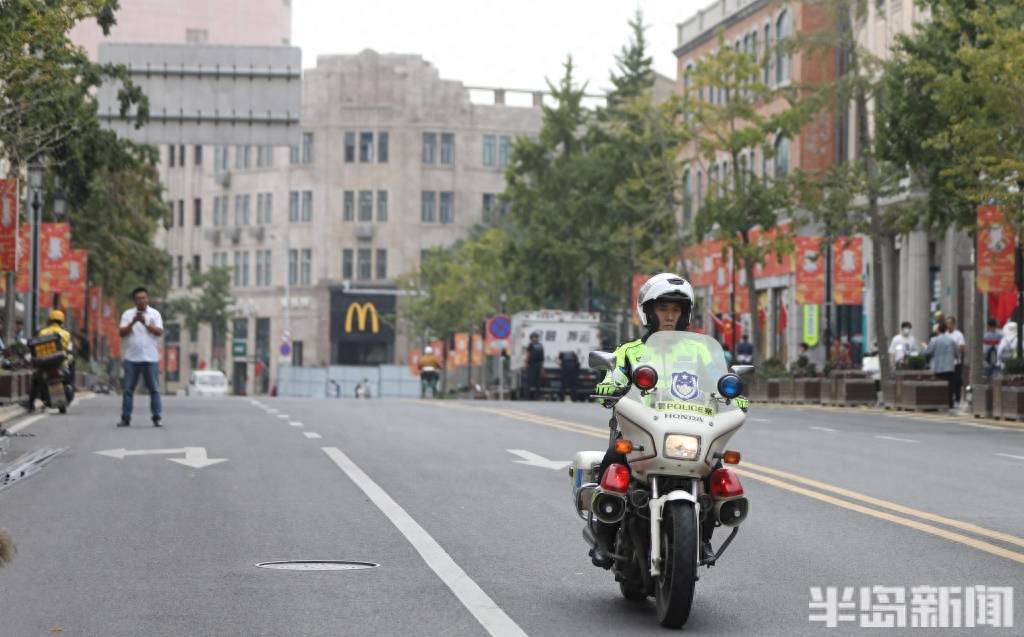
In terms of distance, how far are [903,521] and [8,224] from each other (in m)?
25.5

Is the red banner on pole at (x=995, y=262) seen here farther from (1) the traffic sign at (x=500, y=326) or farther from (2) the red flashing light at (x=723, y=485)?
(1) the traffic sign at (x=500, y=326)

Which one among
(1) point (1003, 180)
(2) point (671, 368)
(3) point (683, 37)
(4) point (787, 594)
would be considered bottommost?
(4) point (787, 594)

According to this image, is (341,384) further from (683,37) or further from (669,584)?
(669,584)

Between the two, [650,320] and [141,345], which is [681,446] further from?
[141,345]

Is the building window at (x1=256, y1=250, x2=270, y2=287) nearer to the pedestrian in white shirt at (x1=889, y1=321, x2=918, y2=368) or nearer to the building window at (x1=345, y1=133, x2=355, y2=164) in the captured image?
the building window at (x1=345, y1=133, x2=355, y2=164)

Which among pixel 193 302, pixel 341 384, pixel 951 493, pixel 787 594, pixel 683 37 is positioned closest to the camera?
pixel 787 594

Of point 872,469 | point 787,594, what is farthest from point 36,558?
point 872,469

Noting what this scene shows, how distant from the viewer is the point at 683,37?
8994 cm

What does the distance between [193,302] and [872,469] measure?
99.1 metres

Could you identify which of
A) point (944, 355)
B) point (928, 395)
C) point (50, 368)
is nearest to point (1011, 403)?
point (944, 355)

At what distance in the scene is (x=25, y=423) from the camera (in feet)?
97.4

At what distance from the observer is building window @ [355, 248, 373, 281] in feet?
407

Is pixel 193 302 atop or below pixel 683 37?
below

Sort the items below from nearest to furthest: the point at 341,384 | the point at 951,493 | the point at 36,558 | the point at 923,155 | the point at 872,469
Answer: the point at 36,558 < the point at 951,493 < the point at 872,469 < the point at 923,155 < the point at 341,384
